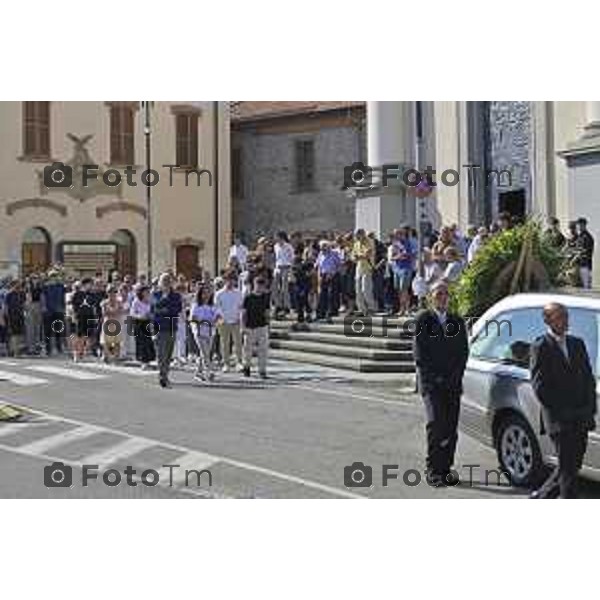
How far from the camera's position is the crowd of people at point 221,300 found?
43.6 ft

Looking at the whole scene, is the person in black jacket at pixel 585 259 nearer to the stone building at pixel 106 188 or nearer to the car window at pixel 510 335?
the car window at pixel 510 335

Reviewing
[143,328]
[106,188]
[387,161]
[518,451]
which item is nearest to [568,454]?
[518,451]

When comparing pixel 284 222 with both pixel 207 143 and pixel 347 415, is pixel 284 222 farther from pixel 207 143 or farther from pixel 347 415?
pixel 347 415

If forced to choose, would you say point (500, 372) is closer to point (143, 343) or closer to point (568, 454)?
point (568, 454)

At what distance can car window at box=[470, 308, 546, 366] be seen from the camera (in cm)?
837

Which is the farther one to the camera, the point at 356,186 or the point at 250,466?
the point at 356,186

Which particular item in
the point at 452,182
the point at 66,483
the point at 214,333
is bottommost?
the point at 66,483

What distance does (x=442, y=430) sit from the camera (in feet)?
30.0

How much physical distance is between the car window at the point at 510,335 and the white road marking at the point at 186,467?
2693 mm

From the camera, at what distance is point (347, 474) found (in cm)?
953

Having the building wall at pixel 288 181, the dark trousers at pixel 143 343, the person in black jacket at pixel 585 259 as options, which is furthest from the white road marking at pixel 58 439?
the building wall at pixel 288 181

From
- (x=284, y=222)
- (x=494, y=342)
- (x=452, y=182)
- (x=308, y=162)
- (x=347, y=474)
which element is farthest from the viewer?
(x=284, y=222)
